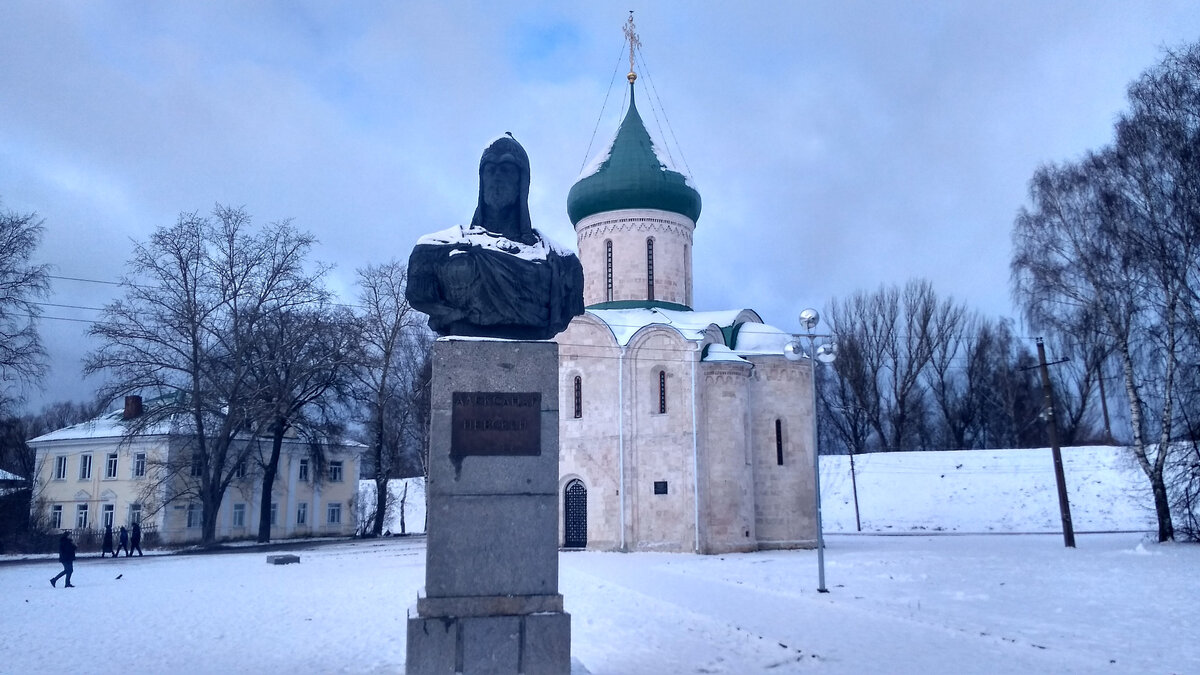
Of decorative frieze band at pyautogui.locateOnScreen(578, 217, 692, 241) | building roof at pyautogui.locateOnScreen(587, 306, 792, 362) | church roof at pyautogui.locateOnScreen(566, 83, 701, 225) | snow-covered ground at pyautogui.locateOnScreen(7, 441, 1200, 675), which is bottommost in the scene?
snow-covered ground at pyautogui.locateOnScreen(7, 441, 1200, 675)

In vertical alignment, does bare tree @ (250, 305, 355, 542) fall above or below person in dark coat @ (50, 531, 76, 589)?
above

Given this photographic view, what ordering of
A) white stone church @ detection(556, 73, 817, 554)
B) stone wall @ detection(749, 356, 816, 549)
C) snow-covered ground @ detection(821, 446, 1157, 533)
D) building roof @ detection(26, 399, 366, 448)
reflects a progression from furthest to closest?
snow-covered ground @ detection(821, 446, 1157, 533), building roof @ detection(26, 399, 366, 448), stone wall @ detection(749, 356, 816, 549), white stone church @ detection(556, 73, 817, 554)

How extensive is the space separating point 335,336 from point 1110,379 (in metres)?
22.4

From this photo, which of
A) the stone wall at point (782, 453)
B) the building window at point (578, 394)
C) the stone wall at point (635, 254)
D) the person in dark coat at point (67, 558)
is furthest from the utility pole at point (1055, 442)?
the person in dark coat at point (67, 558)

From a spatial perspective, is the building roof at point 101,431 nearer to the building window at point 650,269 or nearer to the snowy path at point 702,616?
the snowy path at point 702,616

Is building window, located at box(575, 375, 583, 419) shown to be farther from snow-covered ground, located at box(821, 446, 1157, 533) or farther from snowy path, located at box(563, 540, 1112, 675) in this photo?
snow-covered ground, located at box(821, 446, 1157, 533)

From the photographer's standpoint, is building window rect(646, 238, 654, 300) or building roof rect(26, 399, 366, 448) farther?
building roof rect(26, 399, 366, 448)

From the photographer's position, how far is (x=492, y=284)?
6652 mm

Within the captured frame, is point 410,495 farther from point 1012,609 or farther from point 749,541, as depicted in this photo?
point 1012,609

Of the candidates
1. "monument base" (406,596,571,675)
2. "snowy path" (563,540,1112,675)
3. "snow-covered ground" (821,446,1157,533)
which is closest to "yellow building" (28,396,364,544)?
"snowy path" (563,540,1112,675)

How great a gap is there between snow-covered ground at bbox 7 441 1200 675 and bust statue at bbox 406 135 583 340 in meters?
2.97

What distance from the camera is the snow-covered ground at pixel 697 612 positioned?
319 inches

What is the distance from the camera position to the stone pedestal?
5.92 m

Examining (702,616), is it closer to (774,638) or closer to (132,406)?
(774,638)
